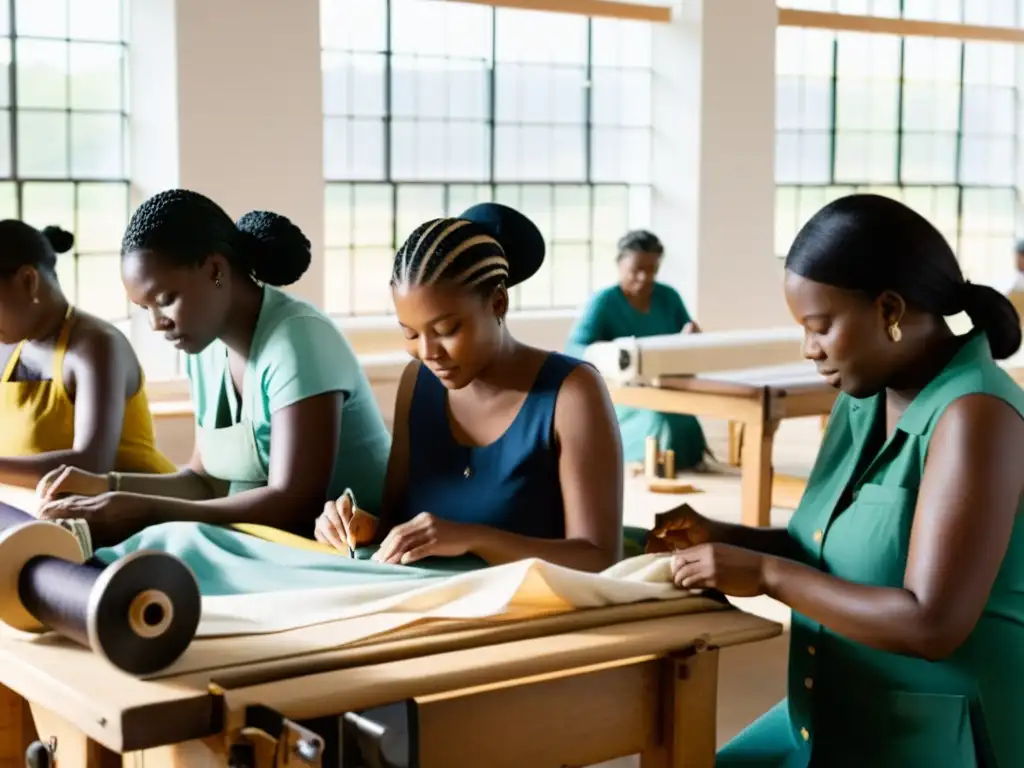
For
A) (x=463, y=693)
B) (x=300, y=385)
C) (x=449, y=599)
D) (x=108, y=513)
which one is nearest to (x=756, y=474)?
(x=300, y=385)

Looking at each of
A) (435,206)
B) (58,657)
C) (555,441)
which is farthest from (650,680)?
(435,206)

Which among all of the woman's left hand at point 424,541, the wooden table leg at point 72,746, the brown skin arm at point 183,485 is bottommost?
the wooden table leg at point 72,746

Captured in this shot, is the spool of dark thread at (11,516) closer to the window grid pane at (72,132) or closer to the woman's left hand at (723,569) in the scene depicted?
the woman's left hand at (723,569)

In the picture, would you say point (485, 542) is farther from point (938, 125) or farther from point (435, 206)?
point (938, 125)

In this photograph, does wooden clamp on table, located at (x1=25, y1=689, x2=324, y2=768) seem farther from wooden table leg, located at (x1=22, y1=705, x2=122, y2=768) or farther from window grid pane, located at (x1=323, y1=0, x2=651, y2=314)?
window grid pane, located at (x1=323, y1=0, x2=651, y2=314)

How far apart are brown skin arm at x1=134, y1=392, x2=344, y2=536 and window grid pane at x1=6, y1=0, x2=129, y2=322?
5.05 metres

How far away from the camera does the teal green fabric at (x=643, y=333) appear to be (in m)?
7.37

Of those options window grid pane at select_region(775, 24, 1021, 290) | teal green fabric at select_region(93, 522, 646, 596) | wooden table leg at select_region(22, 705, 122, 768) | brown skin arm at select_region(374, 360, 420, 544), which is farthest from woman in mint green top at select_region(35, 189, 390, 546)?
window grid pane at select_region(775, 24, 1021, 290)

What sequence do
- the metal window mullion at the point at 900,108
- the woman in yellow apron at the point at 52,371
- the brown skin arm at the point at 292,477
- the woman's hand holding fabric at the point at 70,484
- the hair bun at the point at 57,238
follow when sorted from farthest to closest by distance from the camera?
the metal window mullion at the point at 900,108, the hair bun at the point at 57,238, the woman in yellow apron at the point at 52,371, the woman's hand holding fabric at the point at 70,484, the brown skin arm at the point at 292,477

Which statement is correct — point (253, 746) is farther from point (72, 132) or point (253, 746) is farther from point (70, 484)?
point (72, 132)

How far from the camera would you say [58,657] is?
5.66 ft

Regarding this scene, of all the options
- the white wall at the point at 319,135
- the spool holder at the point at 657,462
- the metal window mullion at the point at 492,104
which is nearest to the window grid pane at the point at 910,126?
the white wall at the point at 319,135

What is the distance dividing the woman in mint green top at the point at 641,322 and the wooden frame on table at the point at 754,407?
1.14m

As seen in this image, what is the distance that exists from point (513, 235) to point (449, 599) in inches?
27.5
